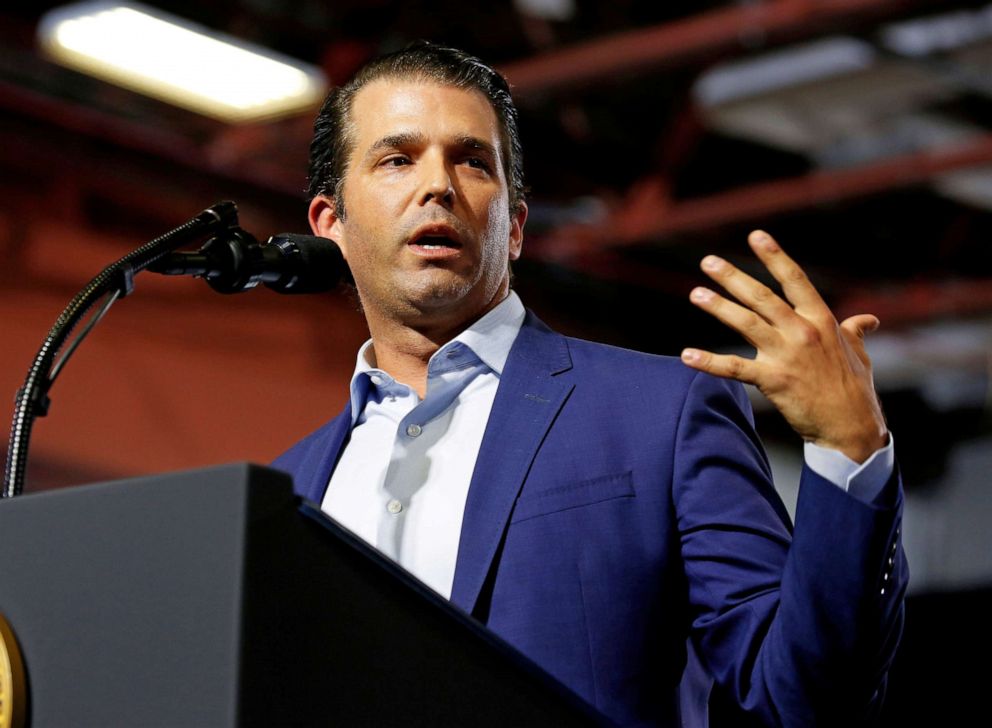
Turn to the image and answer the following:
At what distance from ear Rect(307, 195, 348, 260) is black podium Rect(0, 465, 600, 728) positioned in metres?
0.93

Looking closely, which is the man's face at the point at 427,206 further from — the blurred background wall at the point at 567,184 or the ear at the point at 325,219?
the blurred background wall at the point at 567,184

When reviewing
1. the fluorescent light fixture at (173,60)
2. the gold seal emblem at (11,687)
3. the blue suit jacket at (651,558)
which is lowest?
the gold seal emblem at (11,687)

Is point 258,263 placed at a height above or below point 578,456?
above

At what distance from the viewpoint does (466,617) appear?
90 cm

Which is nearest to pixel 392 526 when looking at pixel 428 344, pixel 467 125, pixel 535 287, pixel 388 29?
pixel 428 344

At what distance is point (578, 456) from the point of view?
1.32 m

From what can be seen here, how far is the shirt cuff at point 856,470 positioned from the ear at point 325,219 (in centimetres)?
88

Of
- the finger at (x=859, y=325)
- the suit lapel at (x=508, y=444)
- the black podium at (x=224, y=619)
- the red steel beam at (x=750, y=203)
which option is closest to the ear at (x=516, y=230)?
the suit lapel at (x=508, y=444)

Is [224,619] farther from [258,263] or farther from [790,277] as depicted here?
[258,263]

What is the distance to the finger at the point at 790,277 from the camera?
102 centimetres

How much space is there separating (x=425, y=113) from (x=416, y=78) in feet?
0.21

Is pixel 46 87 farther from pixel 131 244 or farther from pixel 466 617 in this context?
pixel 466 617

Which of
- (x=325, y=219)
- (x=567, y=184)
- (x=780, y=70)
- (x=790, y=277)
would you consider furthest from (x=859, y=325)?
(x=567, y=184)

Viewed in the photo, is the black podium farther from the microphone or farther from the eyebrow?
the eyebrow
